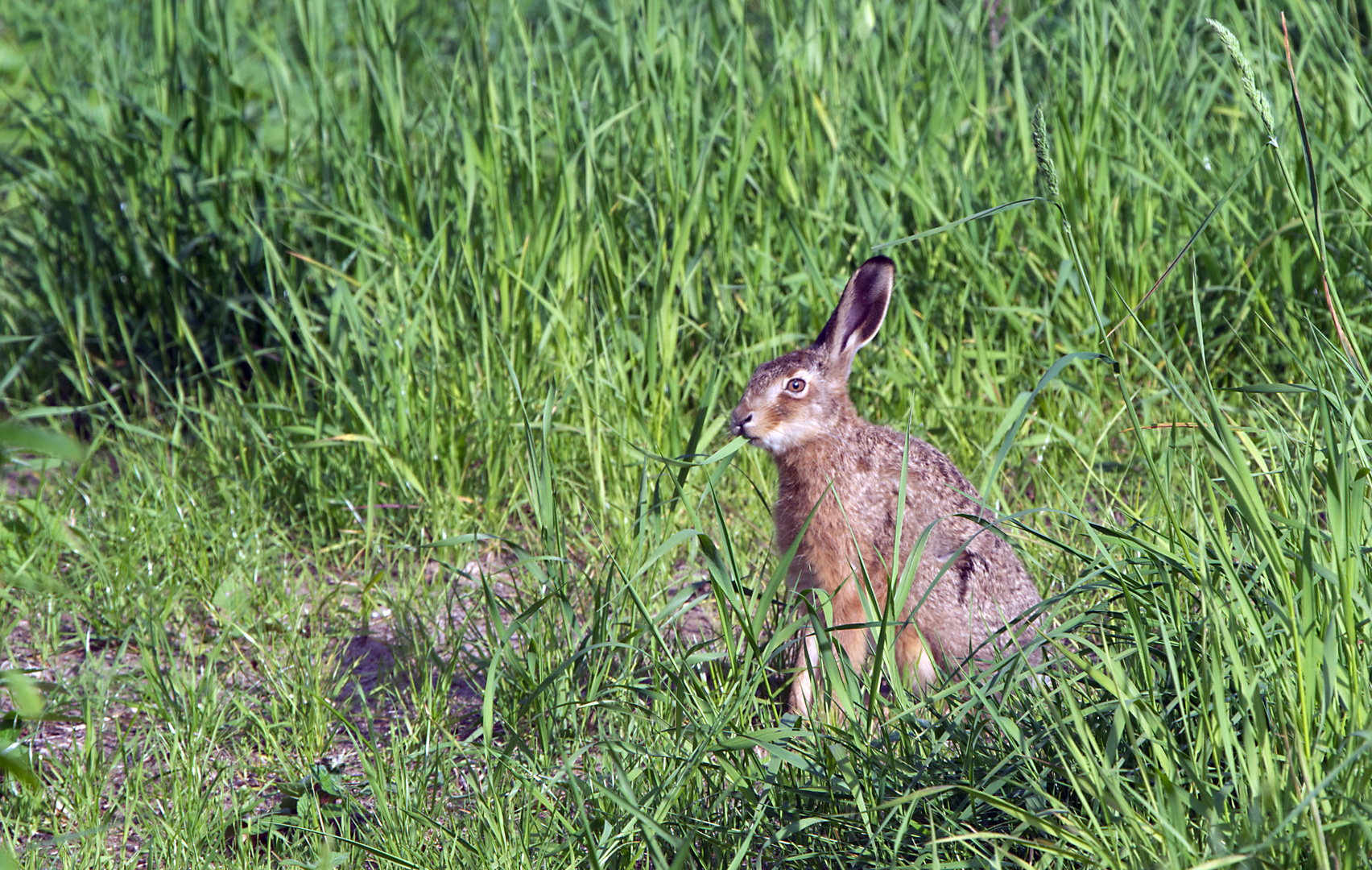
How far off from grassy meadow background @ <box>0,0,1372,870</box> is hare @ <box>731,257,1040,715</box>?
17cm

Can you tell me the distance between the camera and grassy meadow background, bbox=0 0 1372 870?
7.29 ft

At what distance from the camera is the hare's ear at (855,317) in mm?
3572

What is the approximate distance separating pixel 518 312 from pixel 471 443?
484 millimetres

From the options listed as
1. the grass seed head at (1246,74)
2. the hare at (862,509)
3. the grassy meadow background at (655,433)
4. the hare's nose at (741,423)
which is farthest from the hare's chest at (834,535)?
the grass seed head at (1246,74)

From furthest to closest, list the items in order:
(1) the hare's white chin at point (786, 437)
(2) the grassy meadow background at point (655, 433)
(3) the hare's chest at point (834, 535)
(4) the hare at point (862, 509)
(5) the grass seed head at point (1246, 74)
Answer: (1) the hare's white chin at point (786, 437) < (3) the hare's chest at point (834, 535) < (4) the hare at point (862, 509) < (2) the grassy meadow background at point (655, 433) < (5) the grass seed head at point (1246, 74)

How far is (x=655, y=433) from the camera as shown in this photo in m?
4.01

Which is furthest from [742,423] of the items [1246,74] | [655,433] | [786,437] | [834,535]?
[1246,74]

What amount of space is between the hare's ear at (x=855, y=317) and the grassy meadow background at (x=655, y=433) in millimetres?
417

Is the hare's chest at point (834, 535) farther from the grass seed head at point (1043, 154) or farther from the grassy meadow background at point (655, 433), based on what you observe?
the grass seed head at point (1043, 154)

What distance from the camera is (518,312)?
4.32 metres

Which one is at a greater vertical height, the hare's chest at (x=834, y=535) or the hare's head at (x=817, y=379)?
the hare's head at (x=817, y=379)

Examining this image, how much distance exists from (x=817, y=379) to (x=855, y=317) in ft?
0.71

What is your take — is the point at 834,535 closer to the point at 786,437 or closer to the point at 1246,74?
the point at 786,437

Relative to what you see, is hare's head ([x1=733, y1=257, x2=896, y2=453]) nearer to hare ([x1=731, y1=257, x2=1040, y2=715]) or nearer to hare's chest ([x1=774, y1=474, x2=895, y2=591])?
hare ([x1=731, y1=257, x2=1040, y2=715])
